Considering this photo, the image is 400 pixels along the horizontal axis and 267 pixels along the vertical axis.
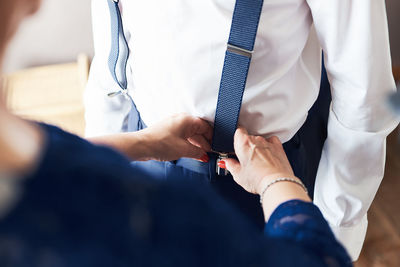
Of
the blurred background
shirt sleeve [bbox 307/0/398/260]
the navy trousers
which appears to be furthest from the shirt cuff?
the blurred background

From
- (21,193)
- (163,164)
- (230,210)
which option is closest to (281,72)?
(163,164)

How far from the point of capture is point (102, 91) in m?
0.96

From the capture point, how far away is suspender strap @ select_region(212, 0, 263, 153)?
1.94 ft

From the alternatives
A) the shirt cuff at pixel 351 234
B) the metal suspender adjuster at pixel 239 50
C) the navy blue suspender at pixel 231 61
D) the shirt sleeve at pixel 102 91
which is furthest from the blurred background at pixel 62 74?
the metal suspender adjuster at pixel 239 50

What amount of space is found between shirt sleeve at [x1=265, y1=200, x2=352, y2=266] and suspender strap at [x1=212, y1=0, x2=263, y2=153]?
226mm

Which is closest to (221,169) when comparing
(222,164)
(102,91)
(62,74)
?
(222,164)

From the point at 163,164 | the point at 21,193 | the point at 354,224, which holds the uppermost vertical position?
the point at 21,193

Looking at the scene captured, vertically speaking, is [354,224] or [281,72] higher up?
[281,72]

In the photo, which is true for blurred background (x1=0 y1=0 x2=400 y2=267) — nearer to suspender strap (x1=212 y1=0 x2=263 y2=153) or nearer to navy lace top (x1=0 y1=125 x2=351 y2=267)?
suspender strap (x1=212 y1=0 x2=263 y2=153)

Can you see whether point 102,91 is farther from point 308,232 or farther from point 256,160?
point 308,232

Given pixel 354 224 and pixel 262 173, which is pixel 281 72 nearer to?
pixel 262 173

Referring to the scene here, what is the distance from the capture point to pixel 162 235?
28 cm

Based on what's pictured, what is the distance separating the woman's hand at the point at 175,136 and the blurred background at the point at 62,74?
90 cm

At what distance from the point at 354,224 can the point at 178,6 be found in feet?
2.03
